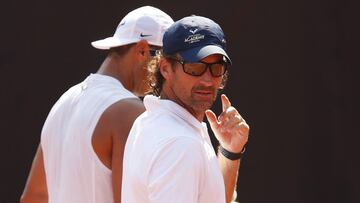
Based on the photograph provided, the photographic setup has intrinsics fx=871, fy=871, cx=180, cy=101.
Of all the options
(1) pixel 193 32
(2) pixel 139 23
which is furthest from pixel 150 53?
(1) pixel 193 32

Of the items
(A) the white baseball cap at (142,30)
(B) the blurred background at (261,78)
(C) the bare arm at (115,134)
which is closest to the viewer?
(C) the bare arm at (115,134)

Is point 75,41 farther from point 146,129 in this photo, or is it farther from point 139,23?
point 146,129

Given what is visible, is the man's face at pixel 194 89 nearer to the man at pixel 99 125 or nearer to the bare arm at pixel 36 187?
the man at pixel 99 125

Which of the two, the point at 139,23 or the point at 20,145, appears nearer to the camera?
the point at 139,23

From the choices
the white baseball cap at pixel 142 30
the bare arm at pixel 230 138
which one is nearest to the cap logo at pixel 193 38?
the bare arm at pixel 230 138

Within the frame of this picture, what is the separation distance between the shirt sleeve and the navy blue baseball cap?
0.31 m

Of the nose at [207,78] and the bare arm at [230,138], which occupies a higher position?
the nose at [207,78]

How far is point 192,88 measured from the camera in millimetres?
2576

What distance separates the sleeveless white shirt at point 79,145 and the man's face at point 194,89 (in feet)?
2.15

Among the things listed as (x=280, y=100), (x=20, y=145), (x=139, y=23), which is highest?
(x=139, y=23)

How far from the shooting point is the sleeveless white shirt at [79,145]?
318 centimetres

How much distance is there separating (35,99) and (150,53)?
170 centimetres

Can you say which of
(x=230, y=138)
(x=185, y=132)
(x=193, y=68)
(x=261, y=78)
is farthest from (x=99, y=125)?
(x=261, y=78)

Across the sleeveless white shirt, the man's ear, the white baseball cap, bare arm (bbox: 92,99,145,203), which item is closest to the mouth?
the man's ear
